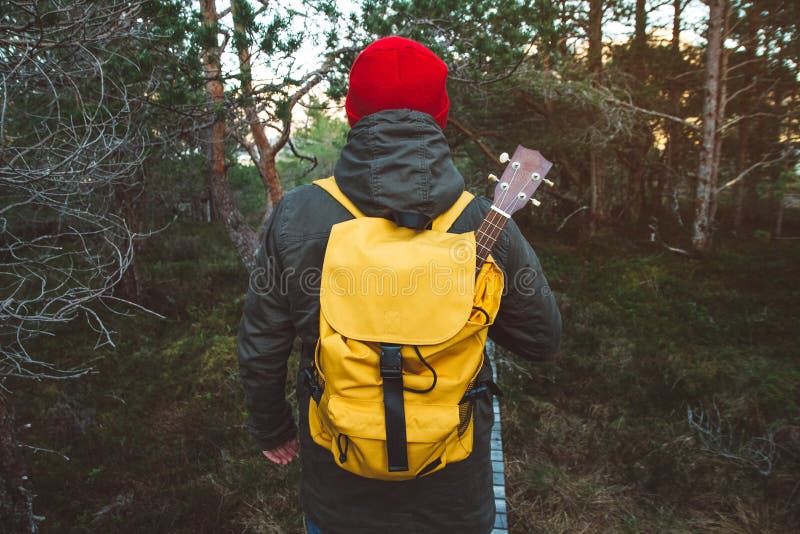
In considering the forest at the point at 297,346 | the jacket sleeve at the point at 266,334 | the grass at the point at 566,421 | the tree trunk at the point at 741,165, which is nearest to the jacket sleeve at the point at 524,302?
the jacket sleeve at the point at 266,334

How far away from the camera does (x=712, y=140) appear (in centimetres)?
869

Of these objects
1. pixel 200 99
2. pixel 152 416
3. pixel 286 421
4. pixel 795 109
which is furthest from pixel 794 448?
pixel 795 109

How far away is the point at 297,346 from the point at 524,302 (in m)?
5.22

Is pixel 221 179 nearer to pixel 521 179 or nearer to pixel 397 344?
pixel 521 179

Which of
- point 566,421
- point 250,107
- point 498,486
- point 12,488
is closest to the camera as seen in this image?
point 12,488

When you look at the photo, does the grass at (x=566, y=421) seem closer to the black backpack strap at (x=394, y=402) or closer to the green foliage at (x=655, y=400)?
the green foliage at (x=655, y=400)

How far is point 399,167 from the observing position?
1.25 m

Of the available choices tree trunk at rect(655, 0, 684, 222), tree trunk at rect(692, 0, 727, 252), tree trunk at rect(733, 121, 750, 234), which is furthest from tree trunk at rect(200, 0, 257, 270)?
tree trunk at rect(733, 121, 750, 234)

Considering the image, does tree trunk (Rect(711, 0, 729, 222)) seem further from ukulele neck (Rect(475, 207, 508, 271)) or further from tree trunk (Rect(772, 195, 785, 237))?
ukulele neck (Rect(475, 207, 508, 271))

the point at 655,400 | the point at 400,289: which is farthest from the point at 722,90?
the point at 400,289

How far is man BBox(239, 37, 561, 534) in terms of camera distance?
127 cm

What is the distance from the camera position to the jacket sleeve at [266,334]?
143cm

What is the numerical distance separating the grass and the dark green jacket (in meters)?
2.03

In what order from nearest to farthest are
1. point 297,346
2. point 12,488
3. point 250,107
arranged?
point 12,488, point 250,107, point 297,346
